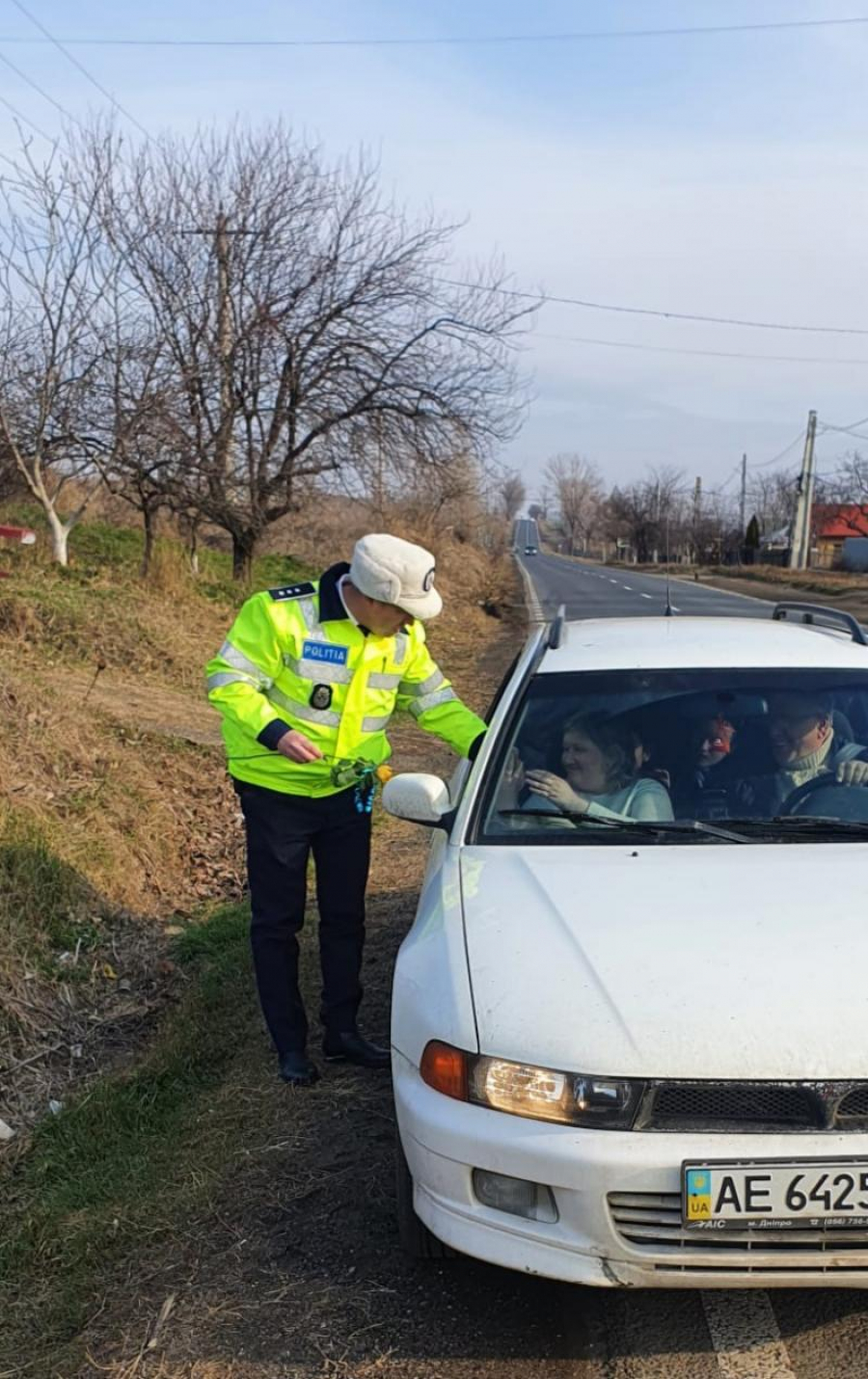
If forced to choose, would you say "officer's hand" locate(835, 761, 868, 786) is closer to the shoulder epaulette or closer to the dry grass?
the shoulder epaulette

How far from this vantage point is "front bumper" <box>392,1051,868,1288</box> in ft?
8.10

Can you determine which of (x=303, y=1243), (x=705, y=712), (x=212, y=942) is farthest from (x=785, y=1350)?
(x=212, y=942)

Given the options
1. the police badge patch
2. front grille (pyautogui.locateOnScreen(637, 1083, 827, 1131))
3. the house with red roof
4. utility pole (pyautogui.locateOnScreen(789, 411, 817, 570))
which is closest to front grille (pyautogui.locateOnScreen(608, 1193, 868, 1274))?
front grille (pyautogui.locateOnScreen(637, 1083, 827, 1131))

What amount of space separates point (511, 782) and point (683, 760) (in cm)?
56

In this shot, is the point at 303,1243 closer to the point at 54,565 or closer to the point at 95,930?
the point at 95,930

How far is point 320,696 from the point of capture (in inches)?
163

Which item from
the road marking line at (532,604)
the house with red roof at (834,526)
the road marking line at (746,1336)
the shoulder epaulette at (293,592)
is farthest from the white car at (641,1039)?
the house with red roof at (834,526)

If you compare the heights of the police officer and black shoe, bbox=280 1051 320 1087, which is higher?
the police officer

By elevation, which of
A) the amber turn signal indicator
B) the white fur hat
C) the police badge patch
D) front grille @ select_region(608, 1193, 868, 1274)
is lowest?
front grille @ select_region(608, 1193, 868, 1274)

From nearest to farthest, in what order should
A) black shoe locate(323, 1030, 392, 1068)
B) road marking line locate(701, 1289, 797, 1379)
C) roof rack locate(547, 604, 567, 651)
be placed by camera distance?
1. road marking line locate(701, 1289, 797, 1379)
2. black shoe locate(323, 1030, 392, 1068)
3. roof rack locate(547, 604, 567, 651)

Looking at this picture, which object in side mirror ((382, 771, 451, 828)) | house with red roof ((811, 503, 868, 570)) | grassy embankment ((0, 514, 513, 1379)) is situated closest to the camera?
grassy embankment ((0, 514, 513, 1379))

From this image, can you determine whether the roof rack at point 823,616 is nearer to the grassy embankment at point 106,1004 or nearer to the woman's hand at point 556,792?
the woman's hand at point 556,792

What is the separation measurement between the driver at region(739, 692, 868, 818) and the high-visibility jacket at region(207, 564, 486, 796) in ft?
3.26

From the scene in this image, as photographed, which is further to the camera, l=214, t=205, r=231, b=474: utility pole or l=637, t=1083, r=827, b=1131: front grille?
l=214, t=205, r=231, b=474: utility pole
